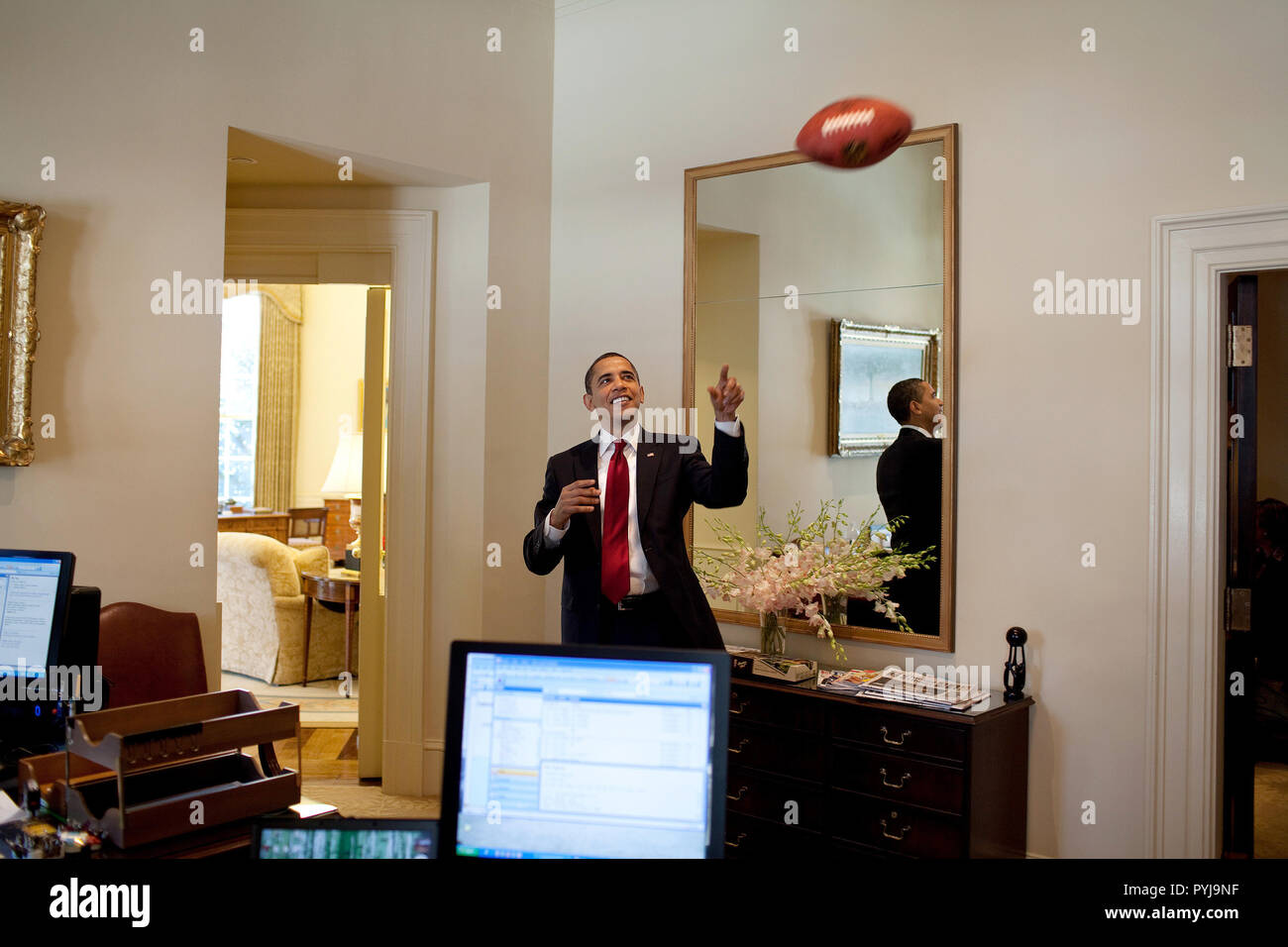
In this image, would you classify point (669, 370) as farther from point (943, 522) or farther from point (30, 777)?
point (30, 777)

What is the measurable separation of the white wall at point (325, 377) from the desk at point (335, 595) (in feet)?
15.0

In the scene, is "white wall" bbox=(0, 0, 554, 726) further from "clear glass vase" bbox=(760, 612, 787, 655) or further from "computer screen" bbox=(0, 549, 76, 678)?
"clear glass vase" bbox=(760, 612, 787, 655)

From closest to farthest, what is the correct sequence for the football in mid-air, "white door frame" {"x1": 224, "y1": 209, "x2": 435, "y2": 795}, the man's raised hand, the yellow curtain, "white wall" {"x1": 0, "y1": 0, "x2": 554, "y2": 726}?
the man's raised hand < the football in mid-air < "white wall" {"x1": 0, "y1": 0, "x2": 554, "y2": 726} < "white door frame" {"x1": 224, "y1": 209, "x2": 435, "y2": 795} < the yellow curtain

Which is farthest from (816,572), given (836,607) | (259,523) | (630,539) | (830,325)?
(259,523)

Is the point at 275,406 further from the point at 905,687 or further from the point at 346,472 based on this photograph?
the point at 905,687

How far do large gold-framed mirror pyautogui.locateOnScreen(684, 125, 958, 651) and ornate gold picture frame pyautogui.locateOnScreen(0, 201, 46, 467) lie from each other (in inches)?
100

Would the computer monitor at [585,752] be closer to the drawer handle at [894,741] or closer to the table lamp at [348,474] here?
the drawer handle at [894,741]

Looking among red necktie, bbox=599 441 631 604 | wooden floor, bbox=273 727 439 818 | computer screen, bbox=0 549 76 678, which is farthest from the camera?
wooden floor, bbox=273 727 439 818

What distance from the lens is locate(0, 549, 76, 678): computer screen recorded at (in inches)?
91.5

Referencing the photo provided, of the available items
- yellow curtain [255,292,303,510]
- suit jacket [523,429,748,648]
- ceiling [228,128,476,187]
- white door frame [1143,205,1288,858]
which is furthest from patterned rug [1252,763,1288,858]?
yellow curtain [255,292,303,510]

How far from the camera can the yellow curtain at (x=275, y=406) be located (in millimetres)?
11133

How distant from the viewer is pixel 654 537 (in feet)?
11.2

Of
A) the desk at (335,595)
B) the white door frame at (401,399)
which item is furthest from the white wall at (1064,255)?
the desk at (335,595)

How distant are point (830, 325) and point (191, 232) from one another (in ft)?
8.28
